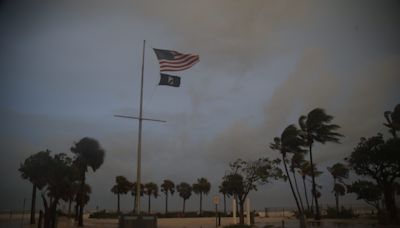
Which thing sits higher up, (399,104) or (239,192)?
(399,104)

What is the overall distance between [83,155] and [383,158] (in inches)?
832

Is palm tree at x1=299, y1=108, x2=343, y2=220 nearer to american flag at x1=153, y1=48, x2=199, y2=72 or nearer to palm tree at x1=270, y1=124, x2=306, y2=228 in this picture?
palm tree at x1=270, y1=124, x2=306, y2=228

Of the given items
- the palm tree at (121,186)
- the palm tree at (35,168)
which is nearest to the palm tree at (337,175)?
the palm tree at (121,186)

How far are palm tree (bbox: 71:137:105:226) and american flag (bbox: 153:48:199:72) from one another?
17.1 meters

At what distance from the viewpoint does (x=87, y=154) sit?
106 feet

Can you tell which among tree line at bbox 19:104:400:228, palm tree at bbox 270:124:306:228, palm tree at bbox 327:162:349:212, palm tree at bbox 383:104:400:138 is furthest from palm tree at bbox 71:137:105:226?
palm tree at bbox 327:162:349:212

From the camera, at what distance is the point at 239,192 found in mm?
28141

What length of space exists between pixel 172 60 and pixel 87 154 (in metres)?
17.4

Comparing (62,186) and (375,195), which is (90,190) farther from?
Answer: (375,195)

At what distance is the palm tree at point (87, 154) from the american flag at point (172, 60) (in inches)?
673

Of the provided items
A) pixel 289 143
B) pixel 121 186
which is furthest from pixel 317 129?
pixel 121 186

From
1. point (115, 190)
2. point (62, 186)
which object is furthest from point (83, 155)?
point (115, 190)

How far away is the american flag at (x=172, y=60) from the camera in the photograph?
56.4 ft

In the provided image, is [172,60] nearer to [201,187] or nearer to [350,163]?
[350,163]
